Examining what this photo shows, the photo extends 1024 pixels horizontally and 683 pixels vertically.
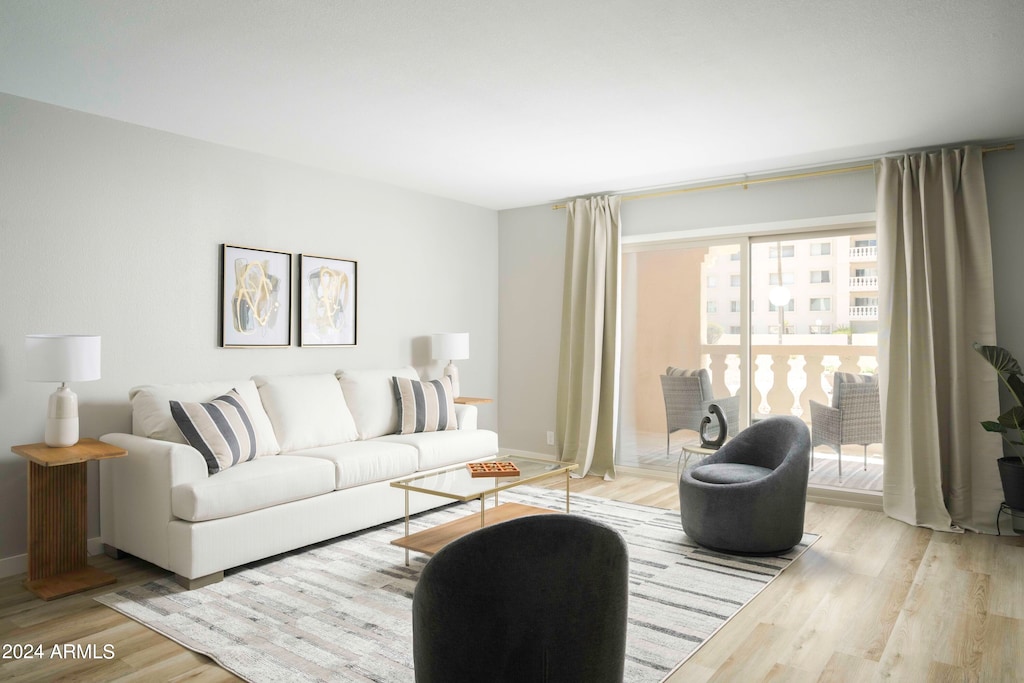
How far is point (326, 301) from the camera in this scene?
5164 mm

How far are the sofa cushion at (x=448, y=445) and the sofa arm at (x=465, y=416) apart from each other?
129 millimetres

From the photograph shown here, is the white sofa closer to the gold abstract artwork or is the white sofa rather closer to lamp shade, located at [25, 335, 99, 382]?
the gold abstract artwork

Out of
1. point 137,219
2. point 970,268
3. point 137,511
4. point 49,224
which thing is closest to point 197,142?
point 137,219

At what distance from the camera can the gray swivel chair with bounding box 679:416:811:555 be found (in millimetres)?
3805

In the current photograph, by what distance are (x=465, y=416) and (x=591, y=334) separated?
1413mm

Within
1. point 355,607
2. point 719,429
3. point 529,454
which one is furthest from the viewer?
point 529,454

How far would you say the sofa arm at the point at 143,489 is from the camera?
3.39 meters

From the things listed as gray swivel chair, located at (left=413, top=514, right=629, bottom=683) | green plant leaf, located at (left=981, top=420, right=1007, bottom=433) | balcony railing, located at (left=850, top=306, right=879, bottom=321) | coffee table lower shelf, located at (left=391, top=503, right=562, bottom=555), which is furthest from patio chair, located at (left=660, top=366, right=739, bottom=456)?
gray swivel chair, located at (left=413, top=514, right=629, bottom=683)

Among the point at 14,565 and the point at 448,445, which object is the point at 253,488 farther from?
the point at 448,445

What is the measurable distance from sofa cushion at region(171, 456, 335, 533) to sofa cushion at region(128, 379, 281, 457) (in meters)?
0.26

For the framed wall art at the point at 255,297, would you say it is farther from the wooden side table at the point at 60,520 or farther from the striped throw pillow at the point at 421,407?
the wooden side table at the point at 60,520

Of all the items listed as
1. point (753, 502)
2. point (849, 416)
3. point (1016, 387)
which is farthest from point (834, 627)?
point (849, 416)

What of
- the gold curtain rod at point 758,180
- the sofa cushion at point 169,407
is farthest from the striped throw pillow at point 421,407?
the gold curtain rod at point 758,180

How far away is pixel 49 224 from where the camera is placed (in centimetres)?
370
